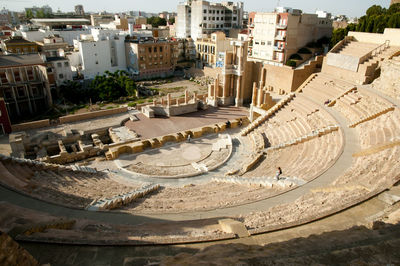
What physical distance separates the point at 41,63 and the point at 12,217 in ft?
115

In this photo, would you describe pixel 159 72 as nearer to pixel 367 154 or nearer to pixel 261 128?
pixel 261 128

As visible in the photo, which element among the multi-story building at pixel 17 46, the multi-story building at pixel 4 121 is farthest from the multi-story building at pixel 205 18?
the multi-story building at pixel 4 121

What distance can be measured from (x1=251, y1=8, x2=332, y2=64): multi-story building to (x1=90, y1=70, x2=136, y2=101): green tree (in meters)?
22.1

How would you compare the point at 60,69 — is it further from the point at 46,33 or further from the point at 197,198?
the point at 197,198

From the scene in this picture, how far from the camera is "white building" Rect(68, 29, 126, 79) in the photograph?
48.6 m

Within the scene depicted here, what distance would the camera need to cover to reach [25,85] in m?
36.8

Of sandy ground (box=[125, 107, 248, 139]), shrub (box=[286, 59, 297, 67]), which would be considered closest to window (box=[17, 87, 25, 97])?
sandy ground (box=[125, 107, 248, 139])

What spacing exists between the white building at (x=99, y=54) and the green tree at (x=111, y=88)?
29.2 ft

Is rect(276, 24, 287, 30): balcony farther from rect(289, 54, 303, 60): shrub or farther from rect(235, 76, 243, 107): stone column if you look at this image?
rect(235, 76, 243, 107): stone column

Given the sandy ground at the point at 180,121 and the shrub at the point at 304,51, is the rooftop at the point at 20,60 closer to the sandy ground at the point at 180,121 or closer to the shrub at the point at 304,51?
the sandy ground at the point at 180,121

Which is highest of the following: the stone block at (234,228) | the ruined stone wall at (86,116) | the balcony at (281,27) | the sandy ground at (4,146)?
the balcony at (281,27)

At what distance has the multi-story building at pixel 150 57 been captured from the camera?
171 ft

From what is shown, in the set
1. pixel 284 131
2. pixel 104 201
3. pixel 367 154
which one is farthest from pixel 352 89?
→ pixel 104 201

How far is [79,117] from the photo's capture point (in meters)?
28.5
